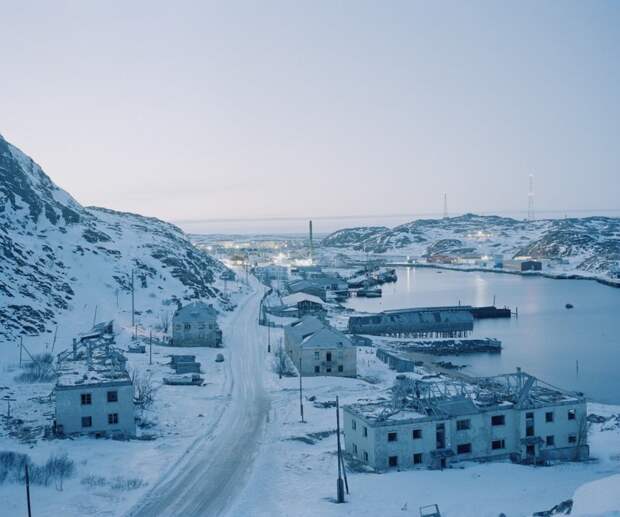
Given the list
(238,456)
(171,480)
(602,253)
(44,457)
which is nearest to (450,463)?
(238,456)

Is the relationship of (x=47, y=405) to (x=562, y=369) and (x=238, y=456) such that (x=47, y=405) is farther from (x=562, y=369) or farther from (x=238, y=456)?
(x=562, y=369)

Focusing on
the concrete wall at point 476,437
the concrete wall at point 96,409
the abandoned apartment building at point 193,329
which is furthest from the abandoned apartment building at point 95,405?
the abandoned apartment building at point 193,329

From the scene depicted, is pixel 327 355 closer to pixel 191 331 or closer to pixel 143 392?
pixel 143 392

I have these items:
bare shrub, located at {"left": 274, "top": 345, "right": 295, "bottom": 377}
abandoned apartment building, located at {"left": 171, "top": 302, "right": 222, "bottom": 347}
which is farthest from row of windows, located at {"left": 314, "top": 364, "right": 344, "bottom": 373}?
abandoned apartment building, located at {"left": 171, "top": 302, "right": 222, "bottom": 347}

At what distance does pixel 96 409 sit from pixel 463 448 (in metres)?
13.6

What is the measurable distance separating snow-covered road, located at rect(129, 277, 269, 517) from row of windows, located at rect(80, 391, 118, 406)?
3698 millimetres

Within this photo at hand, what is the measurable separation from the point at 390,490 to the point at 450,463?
411cm

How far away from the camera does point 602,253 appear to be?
5871 inches

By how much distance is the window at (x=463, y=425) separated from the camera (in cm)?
2425

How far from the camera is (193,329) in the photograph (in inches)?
1873

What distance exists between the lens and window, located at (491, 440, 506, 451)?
24797 mm

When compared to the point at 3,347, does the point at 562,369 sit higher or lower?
lower

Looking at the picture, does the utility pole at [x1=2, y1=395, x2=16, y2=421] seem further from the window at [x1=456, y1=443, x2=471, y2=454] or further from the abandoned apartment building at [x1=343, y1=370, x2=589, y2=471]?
the window at [x1=456, y1=443, x2=471, y2=454]

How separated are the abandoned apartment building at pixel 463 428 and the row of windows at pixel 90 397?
881cm
